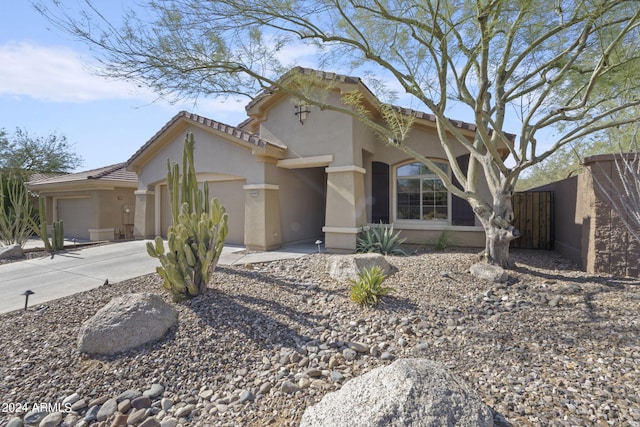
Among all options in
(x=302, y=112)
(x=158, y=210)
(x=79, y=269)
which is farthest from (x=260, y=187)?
(x=158, y=210)

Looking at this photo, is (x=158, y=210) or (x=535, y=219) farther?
(x=158, y=210)

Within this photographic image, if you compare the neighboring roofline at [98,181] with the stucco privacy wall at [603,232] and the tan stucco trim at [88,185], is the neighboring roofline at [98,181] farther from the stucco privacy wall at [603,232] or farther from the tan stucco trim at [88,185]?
the stucco privacy wall at [603,232]

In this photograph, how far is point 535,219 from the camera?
11.6 meters

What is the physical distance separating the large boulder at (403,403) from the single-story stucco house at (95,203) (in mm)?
16749

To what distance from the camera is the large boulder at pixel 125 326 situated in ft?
15.7

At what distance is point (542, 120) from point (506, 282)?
135 inches

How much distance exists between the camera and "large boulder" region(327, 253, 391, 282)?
7.23m


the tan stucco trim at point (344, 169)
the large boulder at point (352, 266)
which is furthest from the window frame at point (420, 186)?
the large boulder at point (352, 266)

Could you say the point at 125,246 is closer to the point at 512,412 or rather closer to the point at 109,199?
the point at 109,199

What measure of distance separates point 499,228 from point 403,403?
19.5ft

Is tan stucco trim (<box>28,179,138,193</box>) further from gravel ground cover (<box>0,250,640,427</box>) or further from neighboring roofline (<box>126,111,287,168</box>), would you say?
gravel ground cover (<box>0,250,640,427</box>)

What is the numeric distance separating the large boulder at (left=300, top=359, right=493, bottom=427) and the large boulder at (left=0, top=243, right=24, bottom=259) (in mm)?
13893

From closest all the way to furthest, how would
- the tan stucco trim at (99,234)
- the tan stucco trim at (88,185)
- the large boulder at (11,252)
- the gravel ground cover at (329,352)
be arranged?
the gravel ground cover at (329,352) → the large boulder at (11,252) → the tan stucco trim at (88,185) → the tan stucco trim at (99,234)

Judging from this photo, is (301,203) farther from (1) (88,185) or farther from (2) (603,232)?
(1) (88,185)
